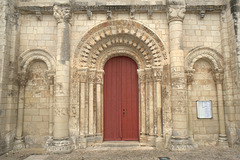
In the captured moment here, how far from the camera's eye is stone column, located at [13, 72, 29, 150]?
6398mm

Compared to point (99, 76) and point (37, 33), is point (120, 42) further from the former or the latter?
point (37, 33)

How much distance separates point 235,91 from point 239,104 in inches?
18.2

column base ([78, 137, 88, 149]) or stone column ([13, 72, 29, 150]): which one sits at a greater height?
stone column ([13, 72, 29, 150])

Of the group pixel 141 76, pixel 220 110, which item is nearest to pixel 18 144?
pixel 141 76

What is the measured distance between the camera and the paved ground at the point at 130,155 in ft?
17.5

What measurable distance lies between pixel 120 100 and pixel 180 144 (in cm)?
266

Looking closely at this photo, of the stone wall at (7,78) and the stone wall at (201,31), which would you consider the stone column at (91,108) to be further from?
the stone wall at (201,31)

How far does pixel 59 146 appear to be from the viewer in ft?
19.0

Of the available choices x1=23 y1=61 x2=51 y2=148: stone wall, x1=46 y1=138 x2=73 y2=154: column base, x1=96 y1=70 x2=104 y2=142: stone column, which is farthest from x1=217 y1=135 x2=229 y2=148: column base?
x1=23 y1=61 x2=51 y2=148: stone wall

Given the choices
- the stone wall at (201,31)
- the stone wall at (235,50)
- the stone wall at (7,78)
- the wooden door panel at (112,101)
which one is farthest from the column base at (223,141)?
the stone wall at (7,78)

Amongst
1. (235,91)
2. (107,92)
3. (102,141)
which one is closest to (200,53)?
(235,91)

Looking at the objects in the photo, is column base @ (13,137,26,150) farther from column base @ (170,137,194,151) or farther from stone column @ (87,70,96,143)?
column base @ (170,137,194,151)

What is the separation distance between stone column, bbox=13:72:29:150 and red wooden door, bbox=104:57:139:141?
9.67ft

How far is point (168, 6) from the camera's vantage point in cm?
643
